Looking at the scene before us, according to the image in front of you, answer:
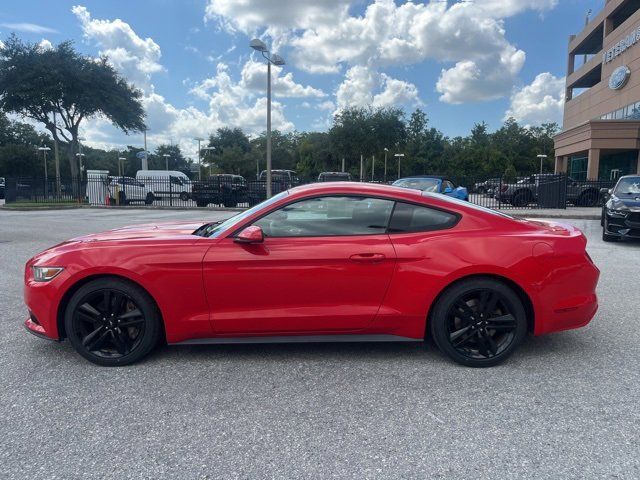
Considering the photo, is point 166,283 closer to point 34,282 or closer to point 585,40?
point 34,282

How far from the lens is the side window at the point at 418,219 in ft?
11.7

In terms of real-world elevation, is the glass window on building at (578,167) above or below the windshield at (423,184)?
above

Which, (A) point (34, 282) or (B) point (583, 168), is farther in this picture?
(B) point (583, 168)

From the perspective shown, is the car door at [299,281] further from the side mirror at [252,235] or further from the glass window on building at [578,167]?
the glass window on building at [578,167]

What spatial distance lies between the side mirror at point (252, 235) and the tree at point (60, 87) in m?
29.8

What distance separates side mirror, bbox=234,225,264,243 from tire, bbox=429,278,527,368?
146 cm

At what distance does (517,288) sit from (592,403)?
3.02ft

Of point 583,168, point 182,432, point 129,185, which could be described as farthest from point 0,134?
point 182,432

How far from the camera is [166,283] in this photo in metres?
3.42

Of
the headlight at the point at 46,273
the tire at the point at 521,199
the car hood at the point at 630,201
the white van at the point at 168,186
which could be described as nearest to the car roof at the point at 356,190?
the headlight at the point at 46,273

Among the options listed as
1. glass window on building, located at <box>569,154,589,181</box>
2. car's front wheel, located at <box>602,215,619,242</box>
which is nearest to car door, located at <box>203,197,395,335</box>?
car's front wheel, located at <box>602,215,619,242</box>

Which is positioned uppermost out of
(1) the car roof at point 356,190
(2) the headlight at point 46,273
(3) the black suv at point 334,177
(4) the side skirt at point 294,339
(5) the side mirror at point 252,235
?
(3) the black suv at point 334,177

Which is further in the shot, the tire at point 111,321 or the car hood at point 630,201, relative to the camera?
the car hood at point 630,201

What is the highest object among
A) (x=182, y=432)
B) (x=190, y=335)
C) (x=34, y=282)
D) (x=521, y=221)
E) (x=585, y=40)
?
(x=585, y=40)
